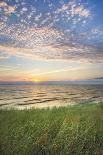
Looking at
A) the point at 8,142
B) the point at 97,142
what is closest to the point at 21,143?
the point at 8,142

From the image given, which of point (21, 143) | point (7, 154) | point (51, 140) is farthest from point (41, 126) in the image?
point (7, 154)

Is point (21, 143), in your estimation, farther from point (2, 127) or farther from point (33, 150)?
point (2, 127)

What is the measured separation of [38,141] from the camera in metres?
9.11

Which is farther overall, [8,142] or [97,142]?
[97,142]

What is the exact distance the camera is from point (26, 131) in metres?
10.5

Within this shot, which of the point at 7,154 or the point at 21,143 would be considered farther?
the point at 21,143

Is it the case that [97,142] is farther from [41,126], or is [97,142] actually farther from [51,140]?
[41,126]

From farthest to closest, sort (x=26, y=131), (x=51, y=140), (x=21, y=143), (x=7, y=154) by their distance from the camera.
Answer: (x=26, y=131), (x=51, y=140), (x=21, y=143), (x=7, y=154)

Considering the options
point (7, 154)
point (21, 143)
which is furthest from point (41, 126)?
point (7, 154)

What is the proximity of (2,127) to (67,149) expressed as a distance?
12.2 feet

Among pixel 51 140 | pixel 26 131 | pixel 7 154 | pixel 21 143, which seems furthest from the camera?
pixel 26 131

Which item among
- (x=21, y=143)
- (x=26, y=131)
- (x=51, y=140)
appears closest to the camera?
(x=21, y=143)

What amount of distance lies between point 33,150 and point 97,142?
3.07 meters

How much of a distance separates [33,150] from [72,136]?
6.34 feet
